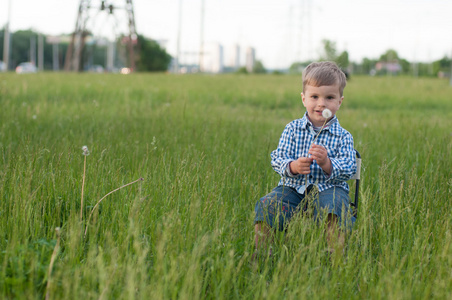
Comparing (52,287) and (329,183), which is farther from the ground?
(329,183)

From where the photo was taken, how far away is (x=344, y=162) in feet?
8.95

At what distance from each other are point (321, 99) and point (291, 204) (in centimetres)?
64

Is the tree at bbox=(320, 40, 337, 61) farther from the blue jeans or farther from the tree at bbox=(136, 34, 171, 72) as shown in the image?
the blue jeans

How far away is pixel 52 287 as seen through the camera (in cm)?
168

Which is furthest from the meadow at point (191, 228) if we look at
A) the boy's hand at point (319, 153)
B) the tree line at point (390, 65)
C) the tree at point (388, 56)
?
the tree at point (388, 56)

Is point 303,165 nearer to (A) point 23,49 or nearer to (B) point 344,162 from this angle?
(B) point 344,162

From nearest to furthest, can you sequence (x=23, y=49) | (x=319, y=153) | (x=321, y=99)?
(x=319, y=153)
(x=321, y=99)
(x=23, y=49)

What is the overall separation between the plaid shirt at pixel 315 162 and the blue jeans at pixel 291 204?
0.06m

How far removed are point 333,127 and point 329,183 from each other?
1.11 feet

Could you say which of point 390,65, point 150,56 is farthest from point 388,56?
point 150,56

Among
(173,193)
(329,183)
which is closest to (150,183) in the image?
(173,193)

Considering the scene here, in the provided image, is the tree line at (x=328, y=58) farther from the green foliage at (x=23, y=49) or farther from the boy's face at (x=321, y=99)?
the boy's face at (x=321, y=99)

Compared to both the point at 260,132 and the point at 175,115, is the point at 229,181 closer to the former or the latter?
the point at 260,132

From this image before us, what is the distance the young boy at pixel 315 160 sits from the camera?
2613 mm
